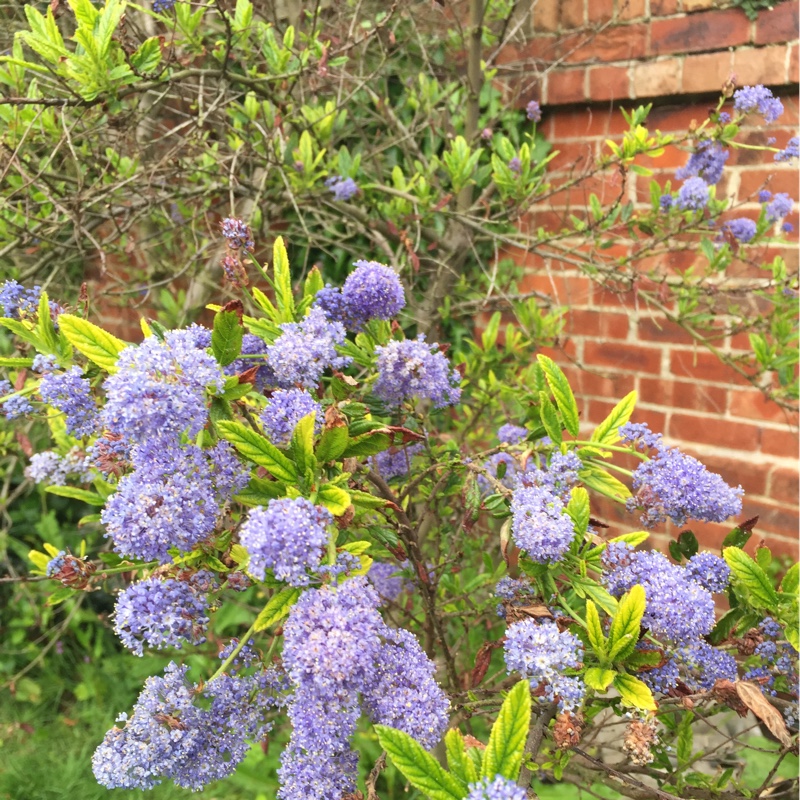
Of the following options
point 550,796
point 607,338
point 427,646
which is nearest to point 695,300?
point 607,338

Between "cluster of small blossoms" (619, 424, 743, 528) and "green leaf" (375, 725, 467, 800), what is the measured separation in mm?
490

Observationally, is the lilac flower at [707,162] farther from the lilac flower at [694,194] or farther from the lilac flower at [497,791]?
the lilac flower at [497,791]

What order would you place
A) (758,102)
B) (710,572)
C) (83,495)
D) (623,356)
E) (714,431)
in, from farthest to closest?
(623,356)
(714,431)
(758,102)
(83,495)
(710,572)

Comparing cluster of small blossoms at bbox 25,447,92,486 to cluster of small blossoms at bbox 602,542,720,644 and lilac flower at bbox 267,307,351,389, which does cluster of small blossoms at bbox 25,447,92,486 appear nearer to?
lilac flower at bbox 267,307,351,389

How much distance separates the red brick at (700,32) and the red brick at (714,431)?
1170 mm

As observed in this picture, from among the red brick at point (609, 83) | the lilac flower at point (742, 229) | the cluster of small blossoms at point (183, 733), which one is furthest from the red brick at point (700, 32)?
the cluster of small blossoms at point (183, 733)

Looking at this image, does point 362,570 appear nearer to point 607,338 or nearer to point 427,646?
point 427,646

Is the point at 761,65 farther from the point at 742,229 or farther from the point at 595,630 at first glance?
the point at 595,630

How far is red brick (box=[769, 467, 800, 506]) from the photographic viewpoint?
230cm

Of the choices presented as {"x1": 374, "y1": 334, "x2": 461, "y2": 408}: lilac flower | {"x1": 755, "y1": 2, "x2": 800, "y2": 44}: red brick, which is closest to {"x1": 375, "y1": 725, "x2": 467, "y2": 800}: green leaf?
{"x1": 374, "y1": 334, "x2": 461, "y2": 408}: lilac flower

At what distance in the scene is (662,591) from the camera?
0.89 m

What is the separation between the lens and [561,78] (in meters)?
2.50

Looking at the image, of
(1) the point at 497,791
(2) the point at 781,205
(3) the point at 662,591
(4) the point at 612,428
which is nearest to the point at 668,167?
(2) the point at 781,205

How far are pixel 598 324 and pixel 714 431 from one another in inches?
21.4
